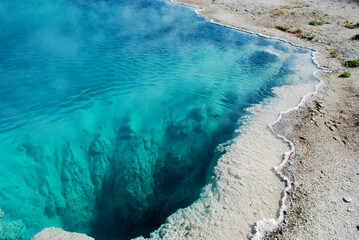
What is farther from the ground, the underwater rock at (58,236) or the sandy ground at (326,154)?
the sandy ground at (326,154)

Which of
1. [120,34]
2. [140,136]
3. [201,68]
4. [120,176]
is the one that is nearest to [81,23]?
[120,34]

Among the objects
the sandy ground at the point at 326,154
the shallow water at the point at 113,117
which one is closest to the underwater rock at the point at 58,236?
the shallow water at the point at 113,117

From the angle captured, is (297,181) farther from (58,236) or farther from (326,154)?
(58,236)

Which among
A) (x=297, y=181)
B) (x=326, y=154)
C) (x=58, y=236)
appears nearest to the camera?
(x=58, y=236)

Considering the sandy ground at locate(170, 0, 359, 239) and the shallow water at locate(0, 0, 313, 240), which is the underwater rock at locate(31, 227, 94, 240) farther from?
the sandy ground at locate(170, 0, 359, 239)

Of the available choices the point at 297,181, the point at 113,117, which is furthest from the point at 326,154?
the point at 113,117

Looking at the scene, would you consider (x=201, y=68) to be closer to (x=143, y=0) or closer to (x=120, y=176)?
(x=120, y=176)

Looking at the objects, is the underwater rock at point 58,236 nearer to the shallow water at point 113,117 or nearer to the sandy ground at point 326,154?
the shallow water at point 113,117

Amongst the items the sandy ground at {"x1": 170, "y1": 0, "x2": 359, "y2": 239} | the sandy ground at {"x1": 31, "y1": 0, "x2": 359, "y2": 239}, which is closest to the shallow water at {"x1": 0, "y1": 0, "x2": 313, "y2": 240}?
the sandy ground at {"x1": 31, "y1": 0, "x2": 359, "y2": 239}

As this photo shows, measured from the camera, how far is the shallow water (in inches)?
235

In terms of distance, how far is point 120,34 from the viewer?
14.4m

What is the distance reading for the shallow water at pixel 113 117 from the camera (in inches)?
235

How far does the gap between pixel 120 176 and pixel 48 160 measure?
202cm

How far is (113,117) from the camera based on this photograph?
8.06 meters
